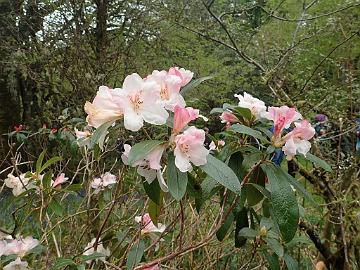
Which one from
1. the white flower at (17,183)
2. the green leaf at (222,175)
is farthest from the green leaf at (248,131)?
the white flower at (17,183)

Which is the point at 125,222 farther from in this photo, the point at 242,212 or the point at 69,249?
the point at 242,212

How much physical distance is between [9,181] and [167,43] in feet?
14.1

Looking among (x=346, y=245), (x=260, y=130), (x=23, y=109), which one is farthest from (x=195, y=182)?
(x=23, y=109)

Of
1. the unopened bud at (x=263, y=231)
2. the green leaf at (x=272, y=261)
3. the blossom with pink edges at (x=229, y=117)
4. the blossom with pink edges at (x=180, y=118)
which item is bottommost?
the green leaf at (x=272, y=261)

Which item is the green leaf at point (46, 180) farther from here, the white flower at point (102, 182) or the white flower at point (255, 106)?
the white flower at point (255, 106)

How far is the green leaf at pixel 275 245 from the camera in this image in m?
1.65

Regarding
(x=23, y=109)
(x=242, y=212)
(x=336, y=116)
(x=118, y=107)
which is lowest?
(x=23, y=109)

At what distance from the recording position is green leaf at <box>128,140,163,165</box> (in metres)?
0.99

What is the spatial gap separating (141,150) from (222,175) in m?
0.18

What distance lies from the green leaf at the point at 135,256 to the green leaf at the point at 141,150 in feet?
1.72

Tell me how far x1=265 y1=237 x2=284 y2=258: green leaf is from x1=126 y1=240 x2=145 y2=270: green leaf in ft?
1.43

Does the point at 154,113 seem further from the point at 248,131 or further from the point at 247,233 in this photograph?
the point at 247,233

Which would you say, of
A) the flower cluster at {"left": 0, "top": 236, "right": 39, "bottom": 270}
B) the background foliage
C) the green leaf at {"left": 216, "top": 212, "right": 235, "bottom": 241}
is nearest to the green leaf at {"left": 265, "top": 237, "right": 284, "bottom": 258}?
the green leaf at {"left": 216, "top": 212, "right": 235, "bottom": 241}

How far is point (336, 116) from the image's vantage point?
2.66 metres
